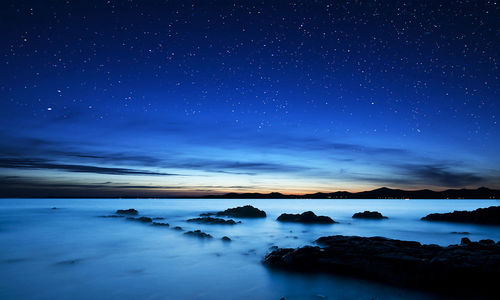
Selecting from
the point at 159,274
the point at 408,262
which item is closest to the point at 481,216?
the point at 408,262

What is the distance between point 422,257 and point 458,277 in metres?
1.35

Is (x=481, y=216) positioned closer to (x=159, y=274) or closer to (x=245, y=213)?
(x=245, y=213)

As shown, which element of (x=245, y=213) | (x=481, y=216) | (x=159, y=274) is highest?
(x=481, y=216)

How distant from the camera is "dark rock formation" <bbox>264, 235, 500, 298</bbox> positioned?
9508 mm

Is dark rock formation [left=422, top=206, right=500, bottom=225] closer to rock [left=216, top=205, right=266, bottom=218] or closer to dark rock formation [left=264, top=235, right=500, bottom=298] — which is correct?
dark rock formation [left=264, top=235, right=500, bottom=298]

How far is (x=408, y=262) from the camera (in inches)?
424

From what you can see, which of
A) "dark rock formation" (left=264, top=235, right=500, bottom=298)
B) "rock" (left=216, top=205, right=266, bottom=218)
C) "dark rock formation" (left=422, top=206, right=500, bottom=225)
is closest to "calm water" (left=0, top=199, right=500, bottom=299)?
"dark rock formation" (left=264, top=235, right=500, bottom=298)

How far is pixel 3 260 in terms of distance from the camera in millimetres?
15281

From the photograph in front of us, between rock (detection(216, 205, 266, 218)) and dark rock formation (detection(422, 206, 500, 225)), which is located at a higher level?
dark rock formation (detection(422, 206, 500, 225))

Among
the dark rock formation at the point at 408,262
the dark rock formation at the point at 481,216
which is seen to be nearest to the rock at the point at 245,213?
the dark rock formation at the point at 481,216

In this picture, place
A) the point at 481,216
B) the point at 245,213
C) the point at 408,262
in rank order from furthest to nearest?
the point at 245,213, the point at 481,216, the point at 408,262

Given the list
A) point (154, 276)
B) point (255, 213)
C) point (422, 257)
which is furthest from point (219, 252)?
point (255, 213)

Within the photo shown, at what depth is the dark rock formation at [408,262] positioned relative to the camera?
9508 millimetres

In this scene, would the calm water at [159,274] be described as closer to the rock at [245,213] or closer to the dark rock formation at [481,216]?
the dark rock formation at [481,216]
